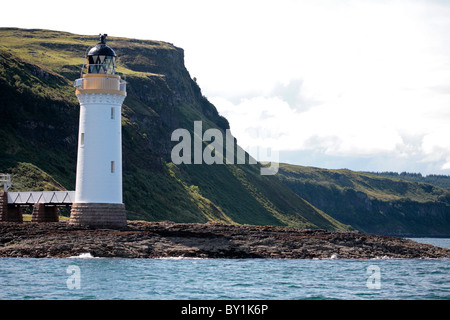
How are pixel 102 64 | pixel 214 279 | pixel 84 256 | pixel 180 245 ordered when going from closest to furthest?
pixel 214 279, pixel 84 256, pixel 180 245, pixel 102 64

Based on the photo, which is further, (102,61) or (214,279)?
(102,61)

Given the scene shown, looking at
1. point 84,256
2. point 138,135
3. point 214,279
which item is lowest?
point 214,279

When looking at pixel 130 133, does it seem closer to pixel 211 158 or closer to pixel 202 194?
pixel 202 194

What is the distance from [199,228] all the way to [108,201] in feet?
41.9

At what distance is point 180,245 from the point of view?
155 feet

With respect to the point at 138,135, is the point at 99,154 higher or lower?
lower

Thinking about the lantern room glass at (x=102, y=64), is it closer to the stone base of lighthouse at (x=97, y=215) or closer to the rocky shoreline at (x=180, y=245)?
the stone base of lighthouse at (x=97, y=215)

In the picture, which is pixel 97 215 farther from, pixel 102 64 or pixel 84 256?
pixel 102 64

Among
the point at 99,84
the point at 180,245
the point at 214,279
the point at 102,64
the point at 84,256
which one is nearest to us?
the point at 214,279

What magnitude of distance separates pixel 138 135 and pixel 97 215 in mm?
77398

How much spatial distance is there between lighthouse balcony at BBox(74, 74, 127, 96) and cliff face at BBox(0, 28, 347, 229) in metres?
32.8

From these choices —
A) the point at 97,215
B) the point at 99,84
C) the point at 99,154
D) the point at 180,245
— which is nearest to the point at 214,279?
the point at 180,245

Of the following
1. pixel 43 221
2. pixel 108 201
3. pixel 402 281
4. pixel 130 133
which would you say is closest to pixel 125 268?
pixel 108 201
